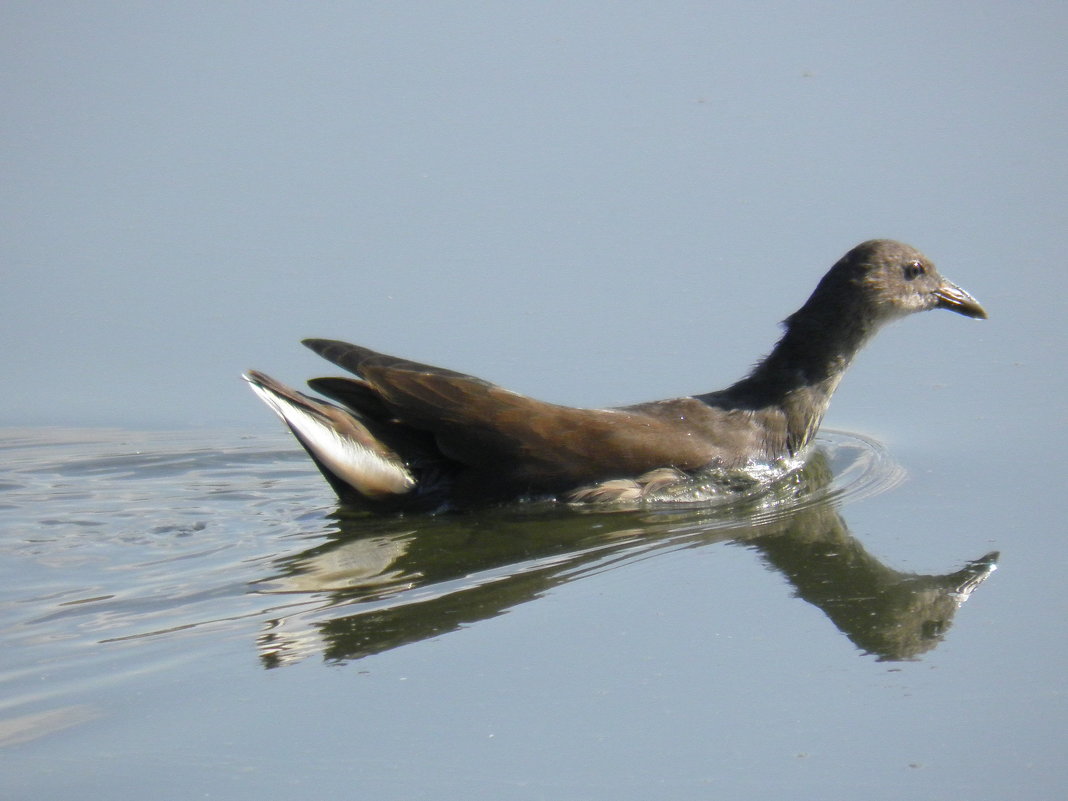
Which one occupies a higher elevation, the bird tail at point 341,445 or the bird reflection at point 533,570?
the bird tail at point 341,445

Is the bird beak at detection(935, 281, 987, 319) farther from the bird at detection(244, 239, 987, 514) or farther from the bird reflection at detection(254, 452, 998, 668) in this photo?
the bird at detection(244, 239, 987, 514)

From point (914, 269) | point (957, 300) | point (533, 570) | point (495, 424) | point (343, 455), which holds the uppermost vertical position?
point (914, 269)

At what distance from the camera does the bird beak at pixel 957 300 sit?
278 inches

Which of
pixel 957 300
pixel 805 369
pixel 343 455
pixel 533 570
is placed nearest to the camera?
pixel 533 570

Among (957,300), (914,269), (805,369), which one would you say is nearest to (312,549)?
(805,369)

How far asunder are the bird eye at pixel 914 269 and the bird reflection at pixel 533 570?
117cm

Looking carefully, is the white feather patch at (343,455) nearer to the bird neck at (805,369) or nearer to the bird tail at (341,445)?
the bird tail at (341,445)

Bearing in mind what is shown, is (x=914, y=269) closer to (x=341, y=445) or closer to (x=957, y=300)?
(x=957, y=300)

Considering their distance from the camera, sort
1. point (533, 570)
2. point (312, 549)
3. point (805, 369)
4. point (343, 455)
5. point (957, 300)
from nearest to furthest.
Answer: point (533, 570), point (312, 549), point (343, 455), point (805, 369), point (957, 300)

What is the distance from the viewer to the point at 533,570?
209 inches

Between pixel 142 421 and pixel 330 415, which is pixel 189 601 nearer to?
pixel 330 415

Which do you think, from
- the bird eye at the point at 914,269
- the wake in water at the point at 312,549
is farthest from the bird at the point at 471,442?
the bird eye at the point at 914,269

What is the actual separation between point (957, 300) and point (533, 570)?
2.94 metres

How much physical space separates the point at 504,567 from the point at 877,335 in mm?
2796
